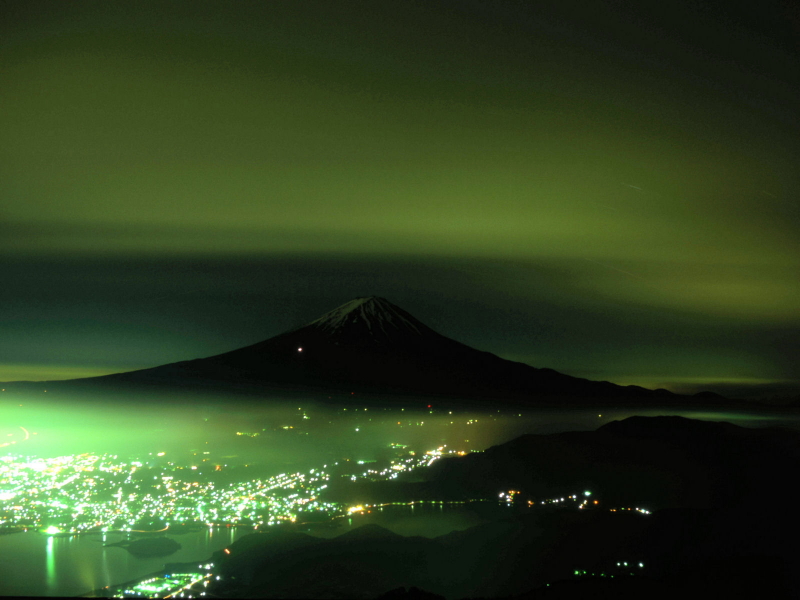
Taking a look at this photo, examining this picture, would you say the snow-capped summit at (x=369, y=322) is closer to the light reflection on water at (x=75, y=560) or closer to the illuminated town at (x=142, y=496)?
the illuminated town at (x=142, y=496)

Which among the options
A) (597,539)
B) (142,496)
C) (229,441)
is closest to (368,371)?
(229,441)

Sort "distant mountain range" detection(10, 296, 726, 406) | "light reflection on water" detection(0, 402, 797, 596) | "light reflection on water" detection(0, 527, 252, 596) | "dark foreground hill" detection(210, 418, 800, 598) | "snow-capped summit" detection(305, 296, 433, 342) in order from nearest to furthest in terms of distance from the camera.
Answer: "dark foreground hill" detection(210, 418, 800, 598)
"light reflection on water" detection(0, 527, 252, 596)
"light reflection on water" detection(0, 402, 797, 596)
"distant mountain range" detection(10, 296, 726, 406)
"snow-capped summit" detection(305, 296, 433, 342)

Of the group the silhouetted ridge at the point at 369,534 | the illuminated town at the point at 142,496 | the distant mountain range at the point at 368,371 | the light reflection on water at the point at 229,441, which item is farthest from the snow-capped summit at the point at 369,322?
the silhouetted ridge at the point at 369,534

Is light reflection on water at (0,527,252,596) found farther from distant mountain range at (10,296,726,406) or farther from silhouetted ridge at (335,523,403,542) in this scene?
distant mountain range at (10,296,726,406)

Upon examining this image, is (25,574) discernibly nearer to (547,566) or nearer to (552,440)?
(547,566)

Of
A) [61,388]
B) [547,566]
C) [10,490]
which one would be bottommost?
[547,566]

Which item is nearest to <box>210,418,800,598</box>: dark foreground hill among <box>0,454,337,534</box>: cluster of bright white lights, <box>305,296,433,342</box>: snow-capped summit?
<box>0,454,337,534</box>: cluster of bright white lights

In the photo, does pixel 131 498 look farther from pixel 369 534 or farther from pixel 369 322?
pixel 369 322

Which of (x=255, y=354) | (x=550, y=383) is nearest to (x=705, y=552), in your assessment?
(x=550, y=383)
